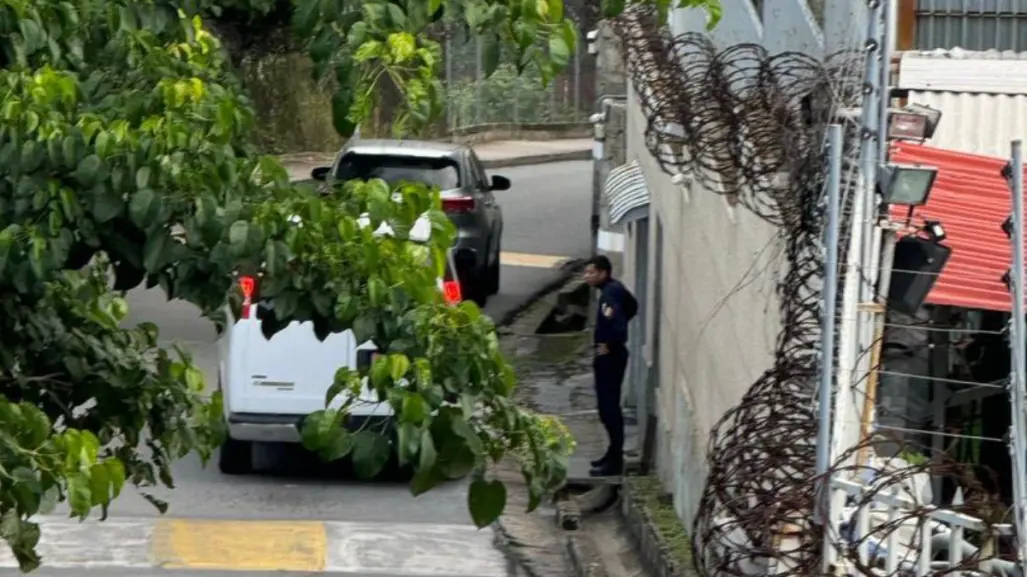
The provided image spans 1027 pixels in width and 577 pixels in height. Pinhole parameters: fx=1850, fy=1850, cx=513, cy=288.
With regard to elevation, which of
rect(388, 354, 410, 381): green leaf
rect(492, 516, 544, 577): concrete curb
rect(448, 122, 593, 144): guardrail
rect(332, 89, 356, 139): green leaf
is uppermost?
rect(332, 89, 356, 139): green leaf

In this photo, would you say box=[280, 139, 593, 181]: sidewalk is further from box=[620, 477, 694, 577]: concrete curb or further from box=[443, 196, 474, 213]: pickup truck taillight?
box=[620, 477, 694, 577]: concrete curb

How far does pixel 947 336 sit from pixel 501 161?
27504 mm

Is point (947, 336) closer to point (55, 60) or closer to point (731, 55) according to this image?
point (731, 55)

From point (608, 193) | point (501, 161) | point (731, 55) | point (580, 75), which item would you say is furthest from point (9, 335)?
point (580, 75)

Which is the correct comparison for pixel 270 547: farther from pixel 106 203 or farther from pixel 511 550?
pixel 106 203

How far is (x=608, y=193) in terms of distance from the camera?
16188 millimetres

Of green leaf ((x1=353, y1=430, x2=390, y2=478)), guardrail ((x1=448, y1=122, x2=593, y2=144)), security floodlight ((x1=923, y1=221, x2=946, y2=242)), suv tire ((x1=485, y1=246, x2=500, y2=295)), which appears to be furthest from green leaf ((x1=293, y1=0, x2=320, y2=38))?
guardrail ((x1=448, y1=122, x2=593, y2=144))

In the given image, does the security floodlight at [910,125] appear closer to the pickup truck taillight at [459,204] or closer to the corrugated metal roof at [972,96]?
the corrugated metal roof at [972,96]

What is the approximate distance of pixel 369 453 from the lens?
480cm

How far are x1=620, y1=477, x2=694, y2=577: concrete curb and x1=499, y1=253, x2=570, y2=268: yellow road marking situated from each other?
10.8 m

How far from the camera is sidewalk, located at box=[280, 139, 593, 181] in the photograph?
3316 cm

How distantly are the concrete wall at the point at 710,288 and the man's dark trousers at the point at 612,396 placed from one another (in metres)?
0.32

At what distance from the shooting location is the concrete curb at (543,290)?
20.8 metres

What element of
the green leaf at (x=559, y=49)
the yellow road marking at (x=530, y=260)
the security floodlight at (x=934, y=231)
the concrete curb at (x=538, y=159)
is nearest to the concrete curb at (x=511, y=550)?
the security floodlight at (x=934, y=231)
